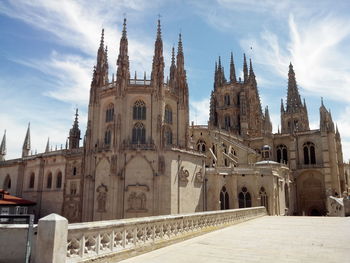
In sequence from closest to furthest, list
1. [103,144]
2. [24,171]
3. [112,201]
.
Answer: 1. [112,201]
2. [103,144]
3. [24,171]

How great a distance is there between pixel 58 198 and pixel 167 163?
780 inches

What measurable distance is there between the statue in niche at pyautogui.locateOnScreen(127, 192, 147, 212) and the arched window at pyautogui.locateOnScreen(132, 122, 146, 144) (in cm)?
601

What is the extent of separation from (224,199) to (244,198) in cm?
268

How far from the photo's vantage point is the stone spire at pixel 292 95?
85.6 m

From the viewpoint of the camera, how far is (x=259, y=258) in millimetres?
8555

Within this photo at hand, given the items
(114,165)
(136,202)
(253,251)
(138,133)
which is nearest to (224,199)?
(136,202)

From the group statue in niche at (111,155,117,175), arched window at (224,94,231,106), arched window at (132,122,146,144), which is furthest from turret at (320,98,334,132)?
statue in niche at (111,155,117,175)

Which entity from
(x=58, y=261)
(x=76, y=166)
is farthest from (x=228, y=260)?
(x=76, y=166)

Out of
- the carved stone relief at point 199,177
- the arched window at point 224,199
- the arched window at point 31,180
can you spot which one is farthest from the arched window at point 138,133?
the arched window at point 31,180

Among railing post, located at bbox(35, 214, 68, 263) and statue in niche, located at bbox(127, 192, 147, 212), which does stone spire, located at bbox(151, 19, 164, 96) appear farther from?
railing post, located at bbox(35, 214, 68, 263)

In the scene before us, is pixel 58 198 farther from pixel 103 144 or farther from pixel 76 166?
pixel 103 144

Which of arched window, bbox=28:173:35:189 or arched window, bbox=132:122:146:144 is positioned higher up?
arched window, bbox=132:122:146:144

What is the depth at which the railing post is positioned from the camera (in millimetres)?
6391

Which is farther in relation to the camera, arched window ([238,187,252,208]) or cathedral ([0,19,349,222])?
arched window ([238,187,252,208])
